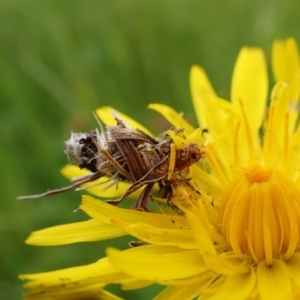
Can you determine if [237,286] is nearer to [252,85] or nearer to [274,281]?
[274,281]

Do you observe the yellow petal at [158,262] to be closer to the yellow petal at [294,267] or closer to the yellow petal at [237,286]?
the yellow petal at [237,286]

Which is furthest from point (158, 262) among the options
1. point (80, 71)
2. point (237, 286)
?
point (80, 71)

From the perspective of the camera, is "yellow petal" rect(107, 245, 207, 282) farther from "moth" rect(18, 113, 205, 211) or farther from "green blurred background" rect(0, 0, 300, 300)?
"green blurred background" rect(0, 0, 300, 300)

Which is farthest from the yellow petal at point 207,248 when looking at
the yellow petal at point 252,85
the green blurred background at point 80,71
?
the green blurred background at point 80,71

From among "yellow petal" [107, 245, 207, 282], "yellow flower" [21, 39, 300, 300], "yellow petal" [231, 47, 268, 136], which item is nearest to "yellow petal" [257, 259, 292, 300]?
"yellow flower" [21, 39, 300, 300]

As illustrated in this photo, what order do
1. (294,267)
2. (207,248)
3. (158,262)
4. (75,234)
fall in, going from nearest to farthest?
(207,248)
(158,262)
(294,267)
(75,234)

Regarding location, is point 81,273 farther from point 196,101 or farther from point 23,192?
point 23,192
